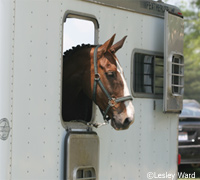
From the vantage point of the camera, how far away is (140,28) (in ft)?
23.0

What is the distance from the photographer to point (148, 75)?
7227 mm

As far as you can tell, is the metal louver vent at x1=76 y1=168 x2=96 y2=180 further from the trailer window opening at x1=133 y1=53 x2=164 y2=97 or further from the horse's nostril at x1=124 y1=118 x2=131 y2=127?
the trailer window opening at x1=133 y1=53 x2=164 y2=97

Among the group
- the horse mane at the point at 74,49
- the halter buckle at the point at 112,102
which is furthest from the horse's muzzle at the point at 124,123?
the horse mane at the point at 74,49

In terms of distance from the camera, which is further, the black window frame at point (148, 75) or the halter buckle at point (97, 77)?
the black window frame at point (148, 75)

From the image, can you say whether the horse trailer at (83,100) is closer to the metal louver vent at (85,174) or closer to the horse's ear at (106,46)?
the metal louver vent at (85,174)

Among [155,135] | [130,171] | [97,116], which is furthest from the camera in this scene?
[155,135]

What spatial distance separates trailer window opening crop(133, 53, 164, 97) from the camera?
6.96 meters

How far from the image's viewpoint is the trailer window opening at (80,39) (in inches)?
251

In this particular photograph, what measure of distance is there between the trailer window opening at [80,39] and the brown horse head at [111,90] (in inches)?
18.9

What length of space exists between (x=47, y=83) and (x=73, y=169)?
92cm

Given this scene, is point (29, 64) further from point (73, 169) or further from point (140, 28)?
point (140, 28)

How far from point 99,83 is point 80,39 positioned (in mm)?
1095

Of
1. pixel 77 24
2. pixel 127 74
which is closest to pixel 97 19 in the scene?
pixel 77 24

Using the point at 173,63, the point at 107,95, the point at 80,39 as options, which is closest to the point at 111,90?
the point at 107,95
